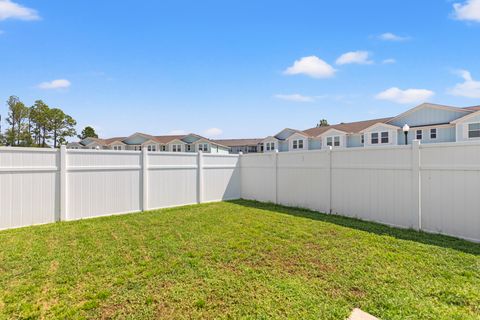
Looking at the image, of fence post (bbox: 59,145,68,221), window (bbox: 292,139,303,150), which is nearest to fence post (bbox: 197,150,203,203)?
fence post (bbox: 59,145,68,221)

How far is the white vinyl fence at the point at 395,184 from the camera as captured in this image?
4840mm

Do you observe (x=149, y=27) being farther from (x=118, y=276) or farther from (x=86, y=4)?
(x=118, y=276)

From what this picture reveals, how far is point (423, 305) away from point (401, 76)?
12.2m

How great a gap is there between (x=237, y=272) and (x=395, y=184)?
14.0ft

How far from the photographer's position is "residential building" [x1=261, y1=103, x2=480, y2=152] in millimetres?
16938

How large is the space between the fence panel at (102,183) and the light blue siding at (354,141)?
19817mm

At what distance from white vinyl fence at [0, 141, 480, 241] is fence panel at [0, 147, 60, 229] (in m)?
0.02

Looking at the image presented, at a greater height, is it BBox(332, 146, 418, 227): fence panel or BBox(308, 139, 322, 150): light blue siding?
BBox(308, 139, 322, 150): light blue siding

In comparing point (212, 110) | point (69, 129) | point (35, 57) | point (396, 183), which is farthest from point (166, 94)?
point (69, 129)

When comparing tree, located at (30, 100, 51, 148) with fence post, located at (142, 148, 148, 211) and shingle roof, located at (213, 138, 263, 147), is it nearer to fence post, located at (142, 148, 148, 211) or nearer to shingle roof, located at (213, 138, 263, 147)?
shingle roof, located at (213, 138, 263, 147)

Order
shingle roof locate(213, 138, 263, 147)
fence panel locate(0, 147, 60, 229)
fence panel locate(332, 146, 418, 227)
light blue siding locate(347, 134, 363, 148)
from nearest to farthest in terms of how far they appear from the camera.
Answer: fence panel locate(332, 146, 418, 227) < fence panel locate(0, 147, 60, 229) < light blue siding locate(347, 134, 363, 148) < shingle roof locate(213, 138, 263, 147)

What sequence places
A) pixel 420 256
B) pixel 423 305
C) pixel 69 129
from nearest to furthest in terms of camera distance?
pixel 423 305
pixel 420 256
pixel 69 129

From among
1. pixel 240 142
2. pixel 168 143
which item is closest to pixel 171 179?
pixel 168 143

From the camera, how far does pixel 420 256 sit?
3.98 m
